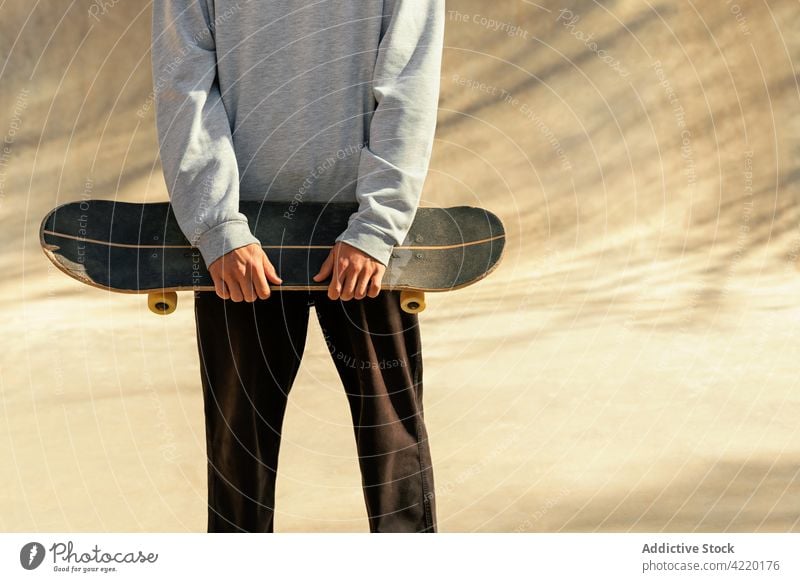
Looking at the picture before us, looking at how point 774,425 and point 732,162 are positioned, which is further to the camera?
point 732,162

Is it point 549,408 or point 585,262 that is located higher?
point 585,262

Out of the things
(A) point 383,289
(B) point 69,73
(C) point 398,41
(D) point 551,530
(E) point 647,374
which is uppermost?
(B) point 69,73

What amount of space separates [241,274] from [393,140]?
203mm

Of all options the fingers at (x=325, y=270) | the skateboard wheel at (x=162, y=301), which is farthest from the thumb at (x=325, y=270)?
the skateboard wheel at (x=162, y=301)

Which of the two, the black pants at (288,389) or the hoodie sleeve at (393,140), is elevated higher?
the hoodie sleeve at (393,140)

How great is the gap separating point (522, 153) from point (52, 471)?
6.48 feet

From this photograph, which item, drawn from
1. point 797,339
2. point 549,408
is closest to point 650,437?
point 549,408

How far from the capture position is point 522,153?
3252 mm

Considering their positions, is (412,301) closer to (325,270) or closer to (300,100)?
(325,270)

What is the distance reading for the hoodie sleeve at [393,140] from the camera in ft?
3.27

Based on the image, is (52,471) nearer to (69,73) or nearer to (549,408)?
(549,408)

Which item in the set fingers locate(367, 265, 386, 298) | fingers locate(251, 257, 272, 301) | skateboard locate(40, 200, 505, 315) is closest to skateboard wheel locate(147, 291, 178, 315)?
skateboard locate(40, 200, 505, 315)

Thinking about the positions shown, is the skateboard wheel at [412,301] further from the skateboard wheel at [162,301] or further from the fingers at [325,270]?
the skateboard wheel at [162,301]

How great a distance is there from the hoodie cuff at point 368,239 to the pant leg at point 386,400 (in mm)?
81
